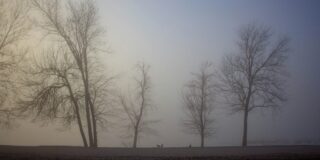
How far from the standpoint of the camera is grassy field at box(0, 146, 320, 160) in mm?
24234

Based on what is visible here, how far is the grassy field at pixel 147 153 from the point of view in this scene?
2423 centimetres

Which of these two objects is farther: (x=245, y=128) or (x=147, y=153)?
(x=245, y=128)

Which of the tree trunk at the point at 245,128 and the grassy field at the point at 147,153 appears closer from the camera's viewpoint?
the grassy field at the point at 147,153

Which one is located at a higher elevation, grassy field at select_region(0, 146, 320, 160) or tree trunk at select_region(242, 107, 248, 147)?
tree trunk at select_region(242, 107, 248, 147)

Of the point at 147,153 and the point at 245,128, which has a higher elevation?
the point at 245,128

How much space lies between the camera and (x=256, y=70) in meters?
39.7

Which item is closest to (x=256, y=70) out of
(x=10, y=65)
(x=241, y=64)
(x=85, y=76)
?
(x=241, y=64)

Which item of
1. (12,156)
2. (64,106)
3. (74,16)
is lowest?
(12,156)

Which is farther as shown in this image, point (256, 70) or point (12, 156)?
point (256, 70)

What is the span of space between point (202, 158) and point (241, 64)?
1790 centimetres

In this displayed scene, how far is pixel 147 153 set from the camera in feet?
90.6

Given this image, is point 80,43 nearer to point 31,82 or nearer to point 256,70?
point 31,82

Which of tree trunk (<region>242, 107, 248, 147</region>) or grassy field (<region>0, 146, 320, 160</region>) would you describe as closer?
grassy field (<region>0, 146, 320, 160</region>)

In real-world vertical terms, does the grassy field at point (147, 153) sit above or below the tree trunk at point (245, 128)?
below
